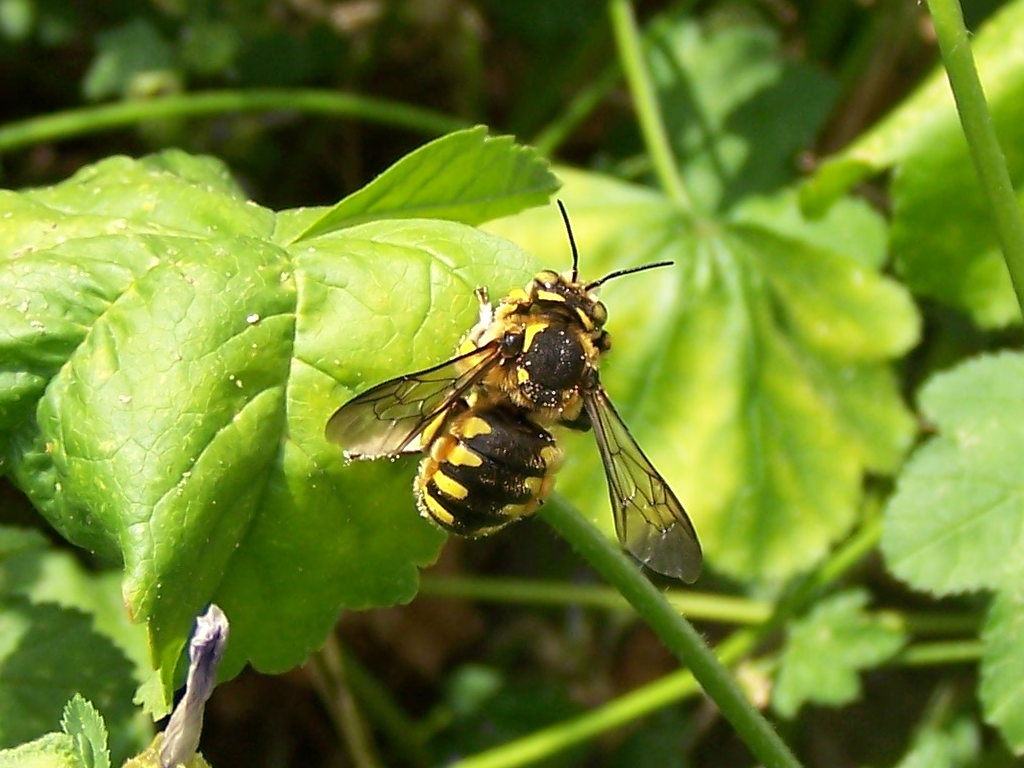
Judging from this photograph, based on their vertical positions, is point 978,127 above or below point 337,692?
above

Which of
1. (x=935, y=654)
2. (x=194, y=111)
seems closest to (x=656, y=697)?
(x=935, y=654)

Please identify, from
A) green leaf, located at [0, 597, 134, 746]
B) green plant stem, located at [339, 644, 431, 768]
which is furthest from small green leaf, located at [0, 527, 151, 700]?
green plant stem, located at [339, 644, 431, 768]

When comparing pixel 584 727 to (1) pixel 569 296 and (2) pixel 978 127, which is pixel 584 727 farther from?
(2) pixel 978 127

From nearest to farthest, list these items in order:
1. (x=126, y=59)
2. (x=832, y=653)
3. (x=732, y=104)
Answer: (x=832, y=653)
(x=126, y=59)
(x=732, y=104)

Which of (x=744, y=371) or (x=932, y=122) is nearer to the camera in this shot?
(x=932, y=122)

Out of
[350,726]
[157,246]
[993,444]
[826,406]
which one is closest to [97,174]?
[157,246]

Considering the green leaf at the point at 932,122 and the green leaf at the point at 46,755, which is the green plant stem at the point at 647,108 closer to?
the green leaf at the point at 932,122

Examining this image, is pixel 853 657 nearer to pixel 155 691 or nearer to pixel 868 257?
pixel 868 257

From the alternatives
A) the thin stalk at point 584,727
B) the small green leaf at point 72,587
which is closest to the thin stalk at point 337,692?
the thin stalk at point 584,727
